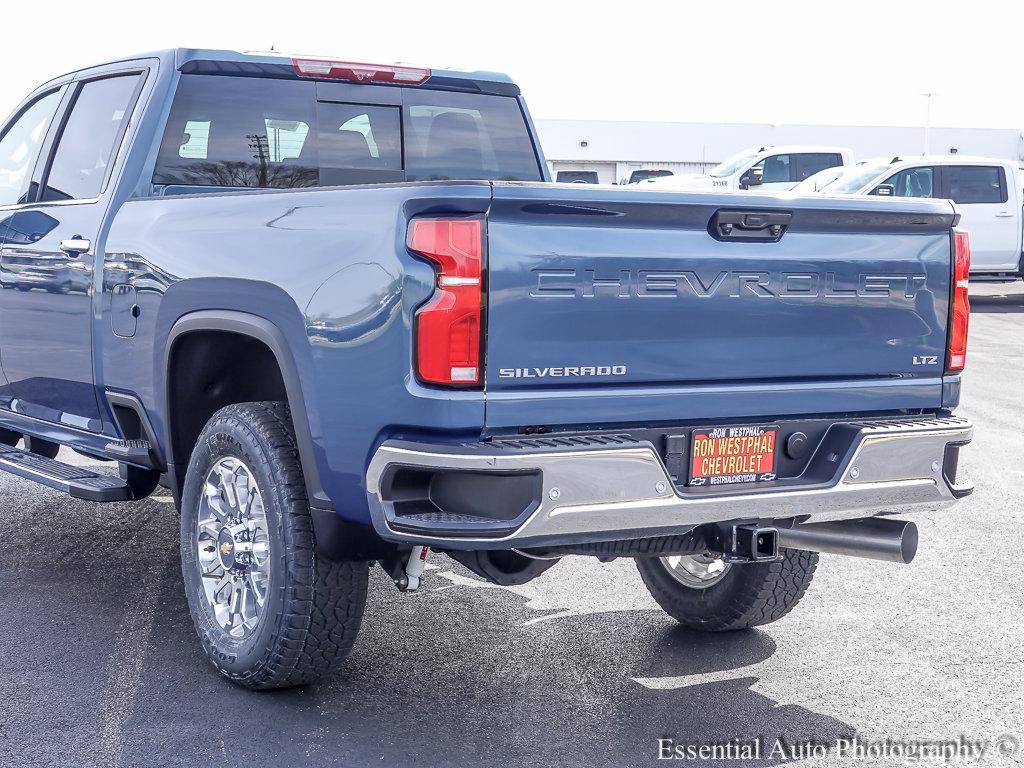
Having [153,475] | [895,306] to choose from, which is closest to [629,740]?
[895,306]

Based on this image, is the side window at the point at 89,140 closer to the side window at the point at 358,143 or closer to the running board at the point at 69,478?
the side window at the point at 358,143

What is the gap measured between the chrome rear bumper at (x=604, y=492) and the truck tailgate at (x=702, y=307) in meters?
0.15

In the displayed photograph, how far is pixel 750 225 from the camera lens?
157 inches

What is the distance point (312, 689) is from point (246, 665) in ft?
0.87

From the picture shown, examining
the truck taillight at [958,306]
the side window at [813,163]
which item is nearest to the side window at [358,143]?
the truck taillight at [958,306]

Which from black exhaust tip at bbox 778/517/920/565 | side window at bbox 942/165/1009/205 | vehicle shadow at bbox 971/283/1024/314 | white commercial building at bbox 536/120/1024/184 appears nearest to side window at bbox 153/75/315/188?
black exhaust tip at bbox 778/517/920/565

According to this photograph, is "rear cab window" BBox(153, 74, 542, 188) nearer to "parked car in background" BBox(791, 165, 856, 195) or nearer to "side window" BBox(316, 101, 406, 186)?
"side window" BBox(316, 101, 406, 186)

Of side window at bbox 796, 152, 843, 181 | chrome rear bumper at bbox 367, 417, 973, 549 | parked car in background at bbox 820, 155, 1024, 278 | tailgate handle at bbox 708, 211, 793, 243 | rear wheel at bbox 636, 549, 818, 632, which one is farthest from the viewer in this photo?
side window at bbox 796, 152, 843, 181

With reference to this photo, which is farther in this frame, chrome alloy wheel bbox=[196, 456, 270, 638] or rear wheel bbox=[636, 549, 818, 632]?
rear wheel bbox=[636, 549, 818, 632]

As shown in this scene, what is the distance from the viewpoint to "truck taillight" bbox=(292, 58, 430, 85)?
228 inches

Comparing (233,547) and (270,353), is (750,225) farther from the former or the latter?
(233,547)

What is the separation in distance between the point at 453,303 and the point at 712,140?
2013 inches

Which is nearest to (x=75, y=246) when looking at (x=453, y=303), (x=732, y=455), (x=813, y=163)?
(x=453, y=303)

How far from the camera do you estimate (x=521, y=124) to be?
6.48 metres
